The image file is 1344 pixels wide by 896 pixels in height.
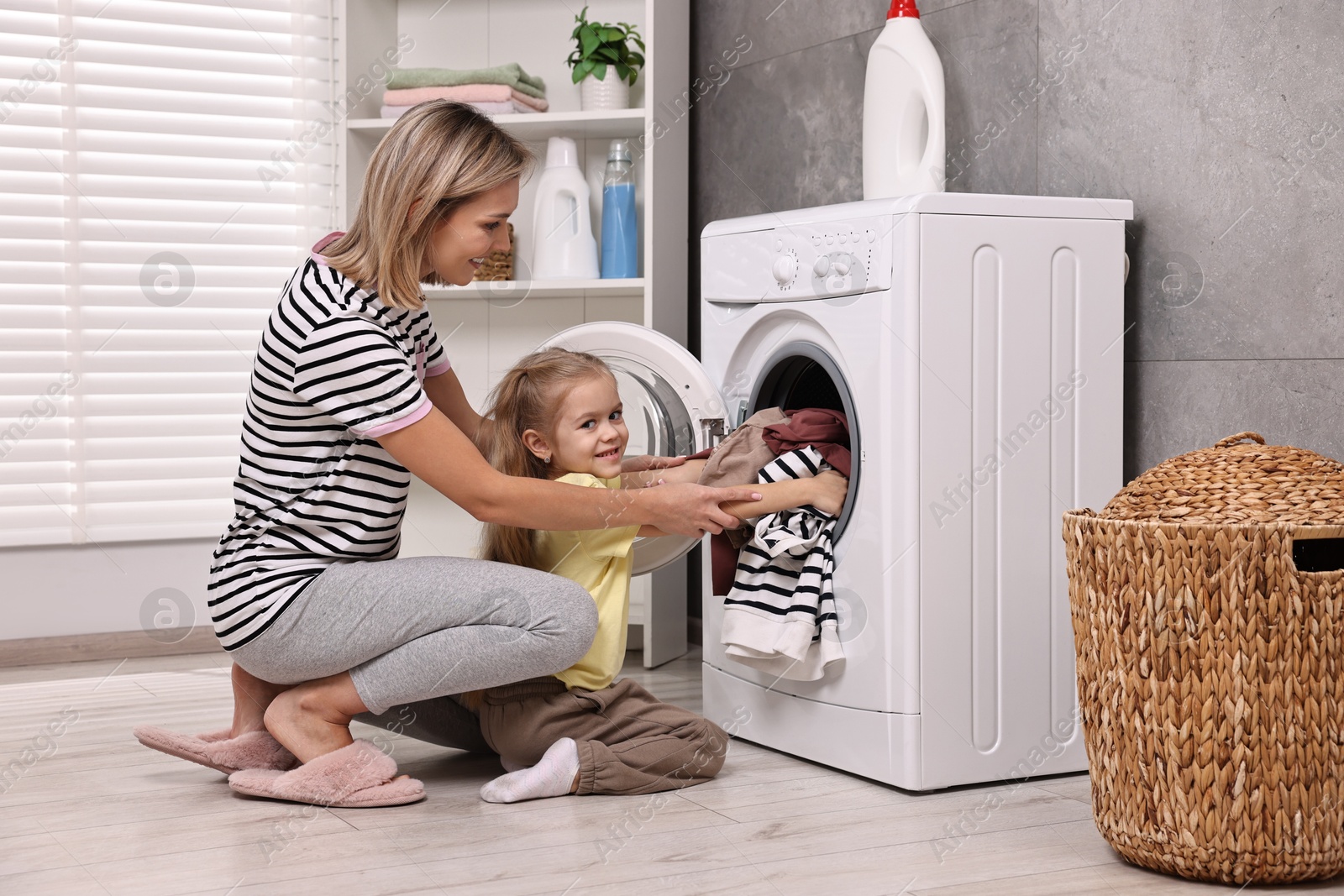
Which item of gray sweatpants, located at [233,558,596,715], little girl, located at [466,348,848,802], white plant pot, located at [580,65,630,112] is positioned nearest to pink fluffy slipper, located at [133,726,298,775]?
gray sweatpants, located at [233,558,596,715]

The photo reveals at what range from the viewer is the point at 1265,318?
1.76m

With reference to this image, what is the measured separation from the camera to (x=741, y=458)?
1.96 meters

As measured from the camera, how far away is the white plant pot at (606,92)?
285 centimetres

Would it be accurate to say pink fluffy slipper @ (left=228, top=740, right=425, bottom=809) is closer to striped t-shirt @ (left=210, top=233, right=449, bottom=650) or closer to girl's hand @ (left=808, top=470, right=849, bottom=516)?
striped t-shirt @ (left=210, top=233, right=449, bottom=650)

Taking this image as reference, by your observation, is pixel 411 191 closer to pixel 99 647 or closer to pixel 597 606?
pixel 597 606

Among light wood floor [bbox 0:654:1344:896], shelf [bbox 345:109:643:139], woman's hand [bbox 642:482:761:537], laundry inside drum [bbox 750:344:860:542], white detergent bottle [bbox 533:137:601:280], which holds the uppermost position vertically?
shelf [bbox 345:109:643:139]

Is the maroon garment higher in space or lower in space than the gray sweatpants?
higher

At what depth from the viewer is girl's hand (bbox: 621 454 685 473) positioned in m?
2.06

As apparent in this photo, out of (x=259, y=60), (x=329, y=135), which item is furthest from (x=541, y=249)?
(x=259, y=60)

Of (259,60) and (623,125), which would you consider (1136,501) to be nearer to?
(623,125)

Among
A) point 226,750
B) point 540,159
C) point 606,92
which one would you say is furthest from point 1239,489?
point 540,159

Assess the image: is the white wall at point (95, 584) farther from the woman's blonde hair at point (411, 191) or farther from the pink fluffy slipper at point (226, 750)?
the woman's blonde hair at point (411, 191)

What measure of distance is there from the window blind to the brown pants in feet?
4.46

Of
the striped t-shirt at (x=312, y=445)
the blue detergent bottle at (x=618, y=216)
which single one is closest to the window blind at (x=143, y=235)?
the blue detergent bottle at (x=618, y=216)
